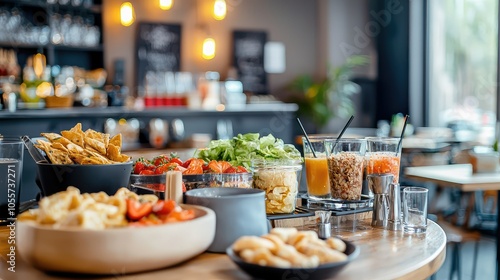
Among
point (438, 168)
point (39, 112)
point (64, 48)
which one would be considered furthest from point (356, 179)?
point (64, 48)

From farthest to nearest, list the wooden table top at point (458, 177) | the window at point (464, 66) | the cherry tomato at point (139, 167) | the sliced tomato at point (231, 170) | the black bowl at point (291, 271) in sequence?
the window at point (464, 66), the wooden table top at point (458, 177), the cherry tomato at point (139, 167), the sliced tomato at point (231, 170), the black bowl at point (291, 271)

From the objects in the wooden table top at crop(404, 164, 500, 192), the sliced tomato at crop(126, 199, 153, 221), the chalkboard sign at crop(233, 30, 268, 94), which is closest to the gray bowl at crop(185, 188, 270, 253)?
the sliced tomato at crop(126, 199, 153, 221)

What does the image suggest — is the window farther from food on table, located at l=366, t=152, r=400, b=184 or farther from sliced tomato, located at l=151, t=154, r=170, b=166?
sliced tomato, located at l=151, t=154, r=170, b=166

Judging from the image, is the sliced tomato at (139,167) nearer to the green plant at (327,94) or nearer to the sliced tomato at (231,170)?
the sliced tomato at (231,170)

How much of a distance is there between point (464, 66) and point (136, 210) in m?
7.14

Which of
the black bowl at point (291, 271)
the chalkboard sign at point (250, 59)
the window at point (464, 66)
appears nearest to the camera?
the black bowl at point (291, 271)

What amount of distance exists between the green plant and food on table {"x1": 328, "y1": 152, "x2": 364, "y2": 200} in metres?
6.38

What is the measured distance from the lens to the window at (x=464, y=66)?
7.23m

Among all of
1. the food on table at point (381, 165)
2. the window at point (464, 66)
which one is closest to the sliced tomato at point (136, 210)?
the food on table at point (381, 165)

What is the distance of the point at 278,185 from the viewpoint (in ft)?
5.56

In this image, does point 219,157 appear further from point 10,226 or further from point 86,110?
point 86,110

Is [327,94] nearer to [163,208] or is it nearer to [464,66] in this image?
[464,66]

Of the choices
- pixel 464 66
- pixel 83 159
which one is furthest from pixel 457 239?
pixel 464 66

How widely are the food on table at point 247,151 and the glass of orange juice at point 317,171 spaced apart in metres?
0.10
